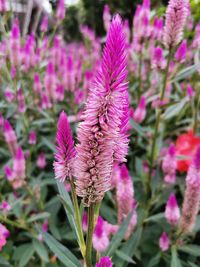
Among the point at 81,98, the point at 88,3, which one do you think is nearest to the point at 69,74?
the point at 81,98

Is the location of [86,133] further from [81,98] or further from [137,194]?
[81,98]

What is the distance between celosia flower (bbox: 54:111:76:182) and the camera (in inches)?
29.5

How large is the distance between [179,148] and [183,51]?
0.53 meters

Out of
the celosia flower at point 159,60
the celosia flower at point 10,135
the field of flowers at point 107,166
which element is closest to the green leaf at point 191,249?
the field of flowers at point 107,166

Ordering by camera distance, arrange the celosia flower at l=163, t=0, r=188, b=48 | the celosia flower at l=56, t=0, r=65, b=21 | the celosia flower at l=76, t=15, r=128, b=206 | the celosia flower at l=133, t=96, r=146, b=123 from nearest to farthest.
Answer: the celosia flower at l=76, t=15, r=128, b=206 → the celosia flower at l=163, t=0, r=188, b=48 → the celosia flower at l=133, t=96, r=146, b=123 → the celosia flower at l=56, t=0, r=65, b=21

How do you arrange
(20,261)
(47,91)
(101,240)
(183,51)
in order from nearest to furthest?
1. (101,240)
2. (20,261)
3. (183,51)
4. (47,91)

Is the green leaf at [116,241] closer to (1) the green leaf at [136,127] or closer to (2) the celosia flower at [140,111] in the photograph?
(1) the green leaf at [136,127]

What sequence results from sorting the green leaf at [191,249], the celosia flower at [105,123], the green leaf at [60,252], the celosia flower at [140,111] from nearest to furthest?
the celosia flower at [105,123] → the green leaf at [60,252] → the green leaf at [191,249] → the celosia flower at [140,111]

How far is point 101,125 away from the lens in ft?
2.09

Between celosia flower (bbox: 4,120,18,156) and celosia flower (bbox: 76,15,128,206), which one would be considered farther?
celosia flower (bbox: 4,120,18,156)

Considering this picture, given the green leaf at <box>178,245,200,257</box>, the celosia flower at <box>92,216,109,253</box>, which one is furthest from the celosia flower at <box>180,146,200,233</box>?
the celosia flower at <box>92,216,109,253</box>

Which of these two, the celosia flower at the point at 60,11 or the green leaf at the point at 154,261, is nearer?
the green leaf at the point at 154,261

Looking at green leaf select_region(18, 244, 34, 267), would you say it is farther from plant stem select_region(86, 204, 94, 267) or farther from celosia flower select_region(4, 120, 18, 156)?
plant stem select_region(86, 204, 94, 267)

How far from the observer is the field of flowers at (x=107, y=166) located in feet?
2.20
